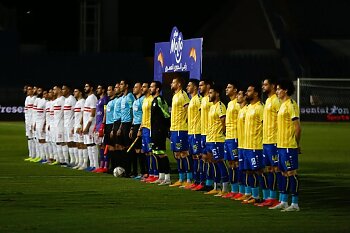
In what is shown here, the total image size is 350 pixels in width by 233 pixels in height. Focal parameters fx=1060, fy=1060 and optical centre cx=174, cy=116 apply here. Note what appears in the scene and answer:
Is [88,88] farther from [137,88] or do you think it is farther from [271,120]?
[271,120]

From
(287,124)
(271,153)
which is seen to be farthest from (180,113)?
(287,124)

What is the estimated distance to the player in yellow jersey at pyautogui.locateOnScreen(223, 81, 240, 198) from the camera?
19797mm

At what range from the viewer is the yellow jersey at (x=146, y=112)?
23.8m

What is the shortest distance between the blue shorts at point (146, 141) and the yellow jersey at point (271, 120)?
5868 mm

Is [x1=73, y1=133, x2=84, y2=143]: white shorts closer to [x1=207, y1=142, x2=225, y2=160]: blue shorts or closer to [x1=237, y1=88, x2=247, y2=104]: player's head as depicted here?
[x1=207, y1=142, x2=225, y2=160]: blue shorts

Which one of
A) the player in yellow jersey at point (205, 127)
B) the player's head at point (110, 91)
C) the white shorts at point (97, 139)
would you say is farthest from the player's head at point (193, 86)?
the white shorts at point (97, 139)

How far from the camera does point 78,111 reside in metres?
28.7

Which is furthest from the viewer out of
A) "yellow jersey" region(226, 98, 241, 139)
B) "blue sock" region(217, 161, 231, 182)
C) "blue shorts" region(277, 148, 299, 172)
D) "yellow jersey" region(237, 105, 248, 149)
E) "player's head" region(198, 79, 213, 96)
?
"player's head" region(198, 79, 213, 96)

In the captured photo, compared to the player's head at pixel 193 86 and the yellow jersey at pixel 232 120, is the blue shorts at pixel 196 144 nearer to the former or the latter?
the player's head at pixel 193 86

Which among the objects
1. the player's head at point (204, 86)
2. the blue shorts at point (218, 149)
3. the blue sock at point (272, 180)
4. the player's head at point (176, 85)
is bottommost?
the blue sock at point (272, 180)

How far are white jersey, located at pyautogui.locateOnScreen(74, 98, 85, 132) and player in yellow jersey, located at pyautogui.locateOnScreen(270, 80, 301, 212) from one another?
11.6 m

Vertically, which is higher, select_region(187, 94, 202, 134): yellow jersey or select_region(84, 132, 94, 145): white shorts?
select_region(187, 94, 202, 134): yellow jersey

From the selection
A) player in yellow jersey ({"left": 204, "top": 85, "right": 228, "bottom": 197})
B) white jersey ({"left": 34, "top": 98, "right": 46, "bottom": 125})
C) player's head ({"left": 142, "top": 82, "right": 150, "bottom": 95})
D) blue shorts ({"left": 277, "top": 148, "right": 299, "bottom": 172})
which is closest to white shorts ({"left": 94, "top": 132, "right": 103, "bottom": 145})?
player's head ({"left": 142, "top": 82, "right": 150, "bottom": 95})

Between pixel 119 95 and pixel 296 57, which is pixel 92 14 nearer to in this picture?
pixel 296 57
